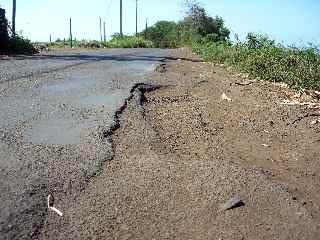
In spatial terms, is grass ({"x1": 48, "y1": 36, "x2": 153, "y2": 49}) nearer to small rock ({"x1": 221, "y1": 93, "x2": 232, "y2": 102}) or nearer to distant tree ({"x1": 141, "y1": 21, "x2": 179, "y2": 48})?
distant tree ({"x1": 141, "y1": 21, "x2": 179, "y2": 48})

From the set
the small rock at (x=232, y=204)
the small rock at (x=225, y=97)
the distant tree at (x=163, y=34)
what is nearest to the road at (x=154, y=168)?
the small rock at (x=232, y=204)

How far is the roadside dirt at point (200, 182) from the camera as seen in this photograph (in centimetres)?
310

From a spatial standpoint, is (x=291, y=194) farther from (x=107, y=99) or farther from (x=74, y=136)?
(x=107, y=99)

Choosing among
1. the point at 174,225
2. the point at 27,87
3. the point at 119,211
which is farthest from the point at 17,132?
the point at 27,87

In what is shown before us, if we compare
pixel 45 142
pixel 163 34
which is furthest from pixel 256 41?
pixel 163 34

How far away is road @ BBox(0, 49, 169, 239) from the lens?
3.29 meters

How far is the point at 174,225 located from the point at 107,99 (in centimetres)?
467

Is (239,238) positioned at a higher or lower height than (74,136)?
lower

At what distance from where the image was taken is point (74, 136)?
5.12m

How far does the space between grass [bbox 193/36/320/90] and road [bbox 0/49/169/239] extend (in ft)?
13.0

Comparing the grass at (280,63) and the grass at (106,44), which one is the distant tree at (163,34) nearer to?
the grass at (106,44)

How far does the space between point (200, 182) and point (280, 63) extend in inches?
343

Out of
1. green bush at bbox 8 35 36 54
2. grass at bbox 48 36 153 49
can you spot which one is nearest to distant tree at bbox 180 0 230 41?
grass at bbox 48 36 153 49

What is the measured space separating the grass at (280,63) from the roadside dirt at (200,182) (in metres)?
3.20
